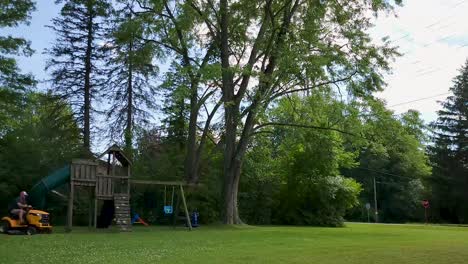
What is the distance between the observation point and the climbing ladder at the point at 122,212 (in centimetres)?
2222

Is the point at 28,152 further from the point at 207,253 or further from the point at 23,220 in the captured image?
the point at 207,253

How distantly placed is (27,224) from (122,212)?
4.41 m

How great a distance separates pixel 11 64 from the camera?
2906 centimetres

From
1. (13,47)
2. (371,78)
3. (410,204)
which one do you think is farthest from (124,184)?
(410,204)

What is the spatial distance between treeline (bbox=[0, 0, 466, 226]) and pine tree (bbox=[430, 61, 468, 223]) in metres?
30.5

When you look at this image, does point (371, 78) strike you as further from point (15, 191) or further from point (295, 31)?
point (15, 191)

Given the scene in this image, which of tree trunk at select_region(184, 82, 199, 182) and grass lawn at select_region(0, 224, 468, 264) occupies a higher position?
tree trunk at select_region(184, 82, 199, 182)

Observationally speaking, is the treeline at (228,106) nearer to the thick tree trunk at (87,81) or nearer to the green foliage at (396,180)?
the thick tree trunk at (87,81)

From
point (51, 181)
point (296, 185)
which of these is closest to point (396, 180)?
point (296, 185)

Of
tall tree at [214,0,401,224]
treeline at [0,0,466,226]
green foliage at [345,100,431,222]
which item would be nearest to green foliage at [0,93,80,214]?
treeline at [0,0,466,226]

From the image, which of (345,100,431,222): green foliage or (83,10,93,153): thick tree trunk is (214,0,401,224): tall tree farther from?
(345,100,431,222): green foliage

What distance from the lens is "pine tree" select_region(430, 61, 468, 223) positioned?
204 feet

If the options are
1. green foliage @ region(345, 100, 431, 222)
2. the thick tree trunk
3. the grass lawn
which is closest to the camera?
the grass lawn

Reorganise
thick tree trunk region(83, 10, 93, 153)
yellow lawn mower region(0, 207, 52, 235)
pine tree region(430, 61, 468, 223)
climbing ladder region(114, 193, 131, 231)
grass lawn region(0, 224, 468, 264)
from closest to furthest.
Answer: grass lawn region(0, 224, 468, 264) → yellow lawn mower region(0, 207, 52, 235) → climbing ladder region(114, 193, 131, 231) → thick tree trunk region(83, 10, 93, 153) → pine tree region(430, 61, 468, 223)
